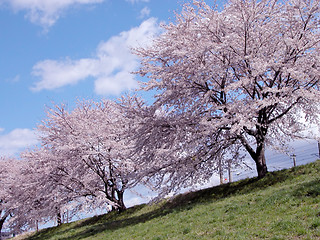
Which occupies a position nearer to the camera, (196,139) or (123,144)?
(196,139)

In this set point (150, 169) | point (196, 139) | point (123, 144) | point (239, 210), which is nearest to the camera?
point (239, 210)

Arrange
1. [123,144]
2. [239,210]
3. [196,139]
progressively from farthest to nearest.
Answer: [123,144] < [196,139] < [239,210]

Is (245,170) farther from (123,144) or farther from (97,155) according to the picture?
(97,155)

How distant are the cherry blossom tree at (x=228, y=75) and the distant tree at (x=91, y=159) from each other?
20.0ft

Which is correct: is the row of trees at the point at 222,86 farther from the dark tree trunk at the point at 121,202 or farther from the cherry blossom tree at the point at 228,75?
the dark tree trunk at the point at 121,202

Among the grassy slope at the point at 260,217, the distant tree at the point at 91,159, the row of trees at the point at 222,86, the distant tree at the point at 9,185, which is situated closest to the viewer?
the grassy slope at the point at 260,217

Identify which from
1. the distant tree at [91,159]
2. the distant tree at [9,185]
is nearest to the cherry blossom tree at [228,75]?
the distant tree at [91,159]

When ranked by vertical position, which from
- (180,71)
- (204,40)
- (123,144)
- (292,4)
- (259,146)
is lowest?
(259,146)

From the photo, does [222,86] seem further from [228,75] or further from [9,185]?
[9,185]

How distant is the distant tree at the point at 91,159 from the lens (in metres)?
23.5

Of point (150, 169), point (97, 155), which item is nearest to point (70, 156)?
point (97, 155)

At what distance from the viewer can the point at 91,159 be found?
81.6ft

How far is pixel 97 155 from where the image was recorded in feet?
79.2

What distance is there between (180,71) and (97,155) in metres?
10.6
